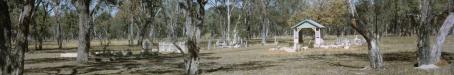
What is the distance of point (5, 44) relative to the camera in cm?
1289

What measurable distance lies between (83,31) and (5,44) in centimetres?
1645

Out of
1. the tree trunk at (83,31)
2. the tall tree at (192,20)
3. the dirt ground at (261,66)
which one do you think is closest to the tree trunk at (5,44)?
the tall tree at (192,20)

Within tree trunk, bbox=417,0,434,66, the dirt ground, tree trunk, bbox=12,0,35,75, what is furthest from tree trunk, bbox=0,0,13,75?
tree trunk, bbox=417,0,434,66

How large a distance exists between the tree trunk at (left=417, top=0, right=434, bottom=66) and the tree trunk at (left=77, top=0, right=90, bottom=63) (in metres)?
16.5

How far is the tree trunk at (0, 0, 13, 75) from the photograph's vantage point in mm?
12805

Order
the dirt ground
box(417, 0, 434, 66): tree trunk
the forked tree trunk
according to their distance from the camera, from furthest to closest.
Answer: the forked tree trunk, box(417, 0, 434, 66): tree trunk, the dirt ground

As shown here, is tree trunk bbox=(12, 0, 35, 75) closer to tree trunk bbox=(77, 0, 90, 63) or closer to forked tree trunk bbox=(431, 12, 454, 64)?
forked tree trunk bbox=(431, 12, 454, 64)

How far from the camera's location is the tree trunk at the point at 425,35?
18.8 metres

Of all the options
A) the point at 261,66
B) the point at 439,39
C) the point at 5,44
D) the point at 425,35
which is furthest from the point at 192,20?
the point at 261,66

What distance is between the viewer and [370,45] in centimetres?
1922

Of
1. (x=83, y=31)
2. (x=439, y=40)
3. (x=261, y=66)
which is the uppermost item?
(x=83, y=31)

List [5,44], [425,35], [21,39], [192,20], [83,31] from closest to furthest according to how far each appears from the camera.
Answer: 1. [5,44]
2. [192,20]
3. [21,39]
4. [425,35]
5. [83,31]

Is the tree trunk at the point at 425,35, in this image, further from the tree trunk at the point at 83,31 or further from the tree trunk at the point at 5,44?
the tree trunk at the point at 83,31

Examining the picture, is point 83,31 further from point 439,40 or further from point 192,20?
point 439,40
